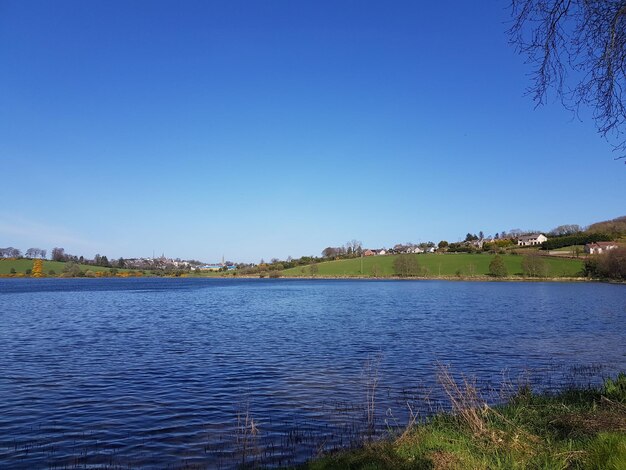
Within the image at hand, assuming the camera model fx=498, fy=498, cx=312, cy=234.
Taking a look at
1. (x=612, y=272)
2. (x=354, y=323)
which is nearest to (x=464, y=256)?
(x=612, y=272)

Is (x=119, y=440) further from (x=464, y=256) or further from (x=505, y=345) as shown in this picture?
(x=464, y=256)

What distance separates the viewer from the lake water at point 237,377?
10.7 metres

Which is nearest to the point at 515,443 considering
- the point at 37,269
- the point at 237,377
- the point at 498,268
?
the point at 237,377

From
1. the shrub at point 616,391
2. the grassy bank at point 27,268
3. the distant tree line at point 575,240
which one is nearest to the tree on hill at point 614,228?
the distant tree line at point 575,240

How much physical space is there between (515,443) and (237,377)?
1187 cm

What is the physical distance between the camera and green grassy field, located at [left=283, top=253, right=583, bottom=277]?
129 meters

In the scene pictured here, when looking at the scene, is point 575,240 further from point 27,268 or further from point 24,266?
point 24,266

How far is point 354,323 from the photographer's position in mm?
36062

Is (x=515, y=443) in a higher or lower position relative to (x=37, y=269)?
lower

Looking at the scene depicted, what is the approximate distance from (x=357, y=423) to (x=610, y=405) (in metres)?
5.39

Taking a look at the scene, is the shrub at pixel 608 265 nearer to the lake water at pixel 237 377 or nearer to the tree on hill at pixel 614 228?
the tree on hill at pixel 614 228

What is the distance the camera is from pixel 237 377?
1775 centimetres

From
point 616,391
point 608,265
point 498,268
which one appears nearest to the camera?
point 616,391

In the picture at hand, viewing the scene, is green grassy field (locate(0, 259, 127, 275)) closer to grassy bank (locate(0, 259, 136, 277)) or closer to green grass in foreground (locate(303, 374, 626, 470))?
grassy bank (locate(0, 259, 136, 277))
